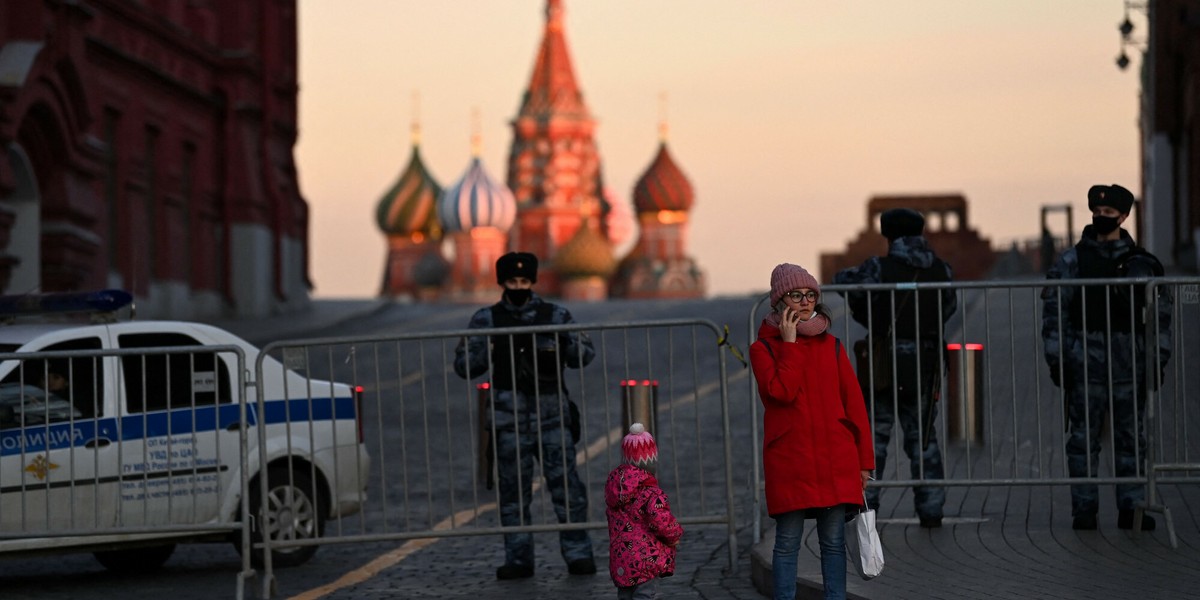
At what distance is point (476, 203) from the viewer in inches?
6786

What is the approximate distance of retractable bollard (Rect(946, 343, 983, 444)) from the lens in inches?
510

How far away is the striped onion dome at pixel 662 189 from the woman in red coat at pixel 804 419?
172 m

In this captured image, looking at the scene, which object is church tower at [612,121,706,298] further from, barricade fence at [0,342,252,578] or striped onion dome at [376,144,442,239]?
barricade fence at [0,342,252,578]

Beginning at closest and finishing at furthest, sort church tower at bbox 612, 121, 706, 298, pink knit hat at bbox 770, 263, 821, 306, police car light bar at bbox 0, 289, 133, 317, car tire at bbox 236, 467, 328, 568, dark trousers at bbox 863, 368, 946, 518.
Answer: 1. pink knit hat at bbox 770, 263, 821, 306
2. dark trousers at bbox 863, 368, 946, 518
3. car tire at bbox 236, 467, 328, 568
4. police car light bar at bbox 0, 289, 133, 317
5. church tower at bbox 612, 121, 706, 298

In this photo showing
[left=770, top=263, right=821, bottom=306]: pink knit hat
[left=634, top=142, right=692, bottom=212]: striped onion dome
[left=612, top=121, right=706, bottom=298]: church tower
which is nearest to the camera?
[left=770, top=263, right=821, bottom=306]: pink knit hat

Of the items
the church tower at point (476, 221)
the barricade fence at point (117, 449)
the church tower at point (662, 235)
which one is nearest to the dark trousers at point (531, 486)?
the barricade fence at point (117, 449)

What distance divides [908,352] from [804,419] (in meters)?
3.76

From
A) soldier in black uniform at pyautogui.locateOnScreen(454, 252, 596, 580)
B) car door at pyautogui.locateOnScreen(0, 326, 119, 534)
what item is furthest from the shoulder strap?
car door at pyautogui.locateOnScreen(0, 326, 119, 534)

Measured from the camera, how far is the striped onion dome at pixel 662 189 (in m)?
181

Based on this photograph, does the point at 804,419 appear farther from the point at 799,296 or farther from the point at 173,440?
the point at 173,440

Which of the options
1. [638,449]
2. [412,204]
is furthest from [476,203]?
[638,449]

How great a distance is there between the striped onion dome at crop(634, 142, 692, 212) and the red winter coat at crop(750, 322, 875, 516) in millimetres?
171706

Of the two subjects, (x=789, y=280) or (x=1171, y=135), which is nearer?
(x=789, y=280)

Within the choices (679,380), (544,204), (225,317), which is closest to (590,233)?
(544,204)
